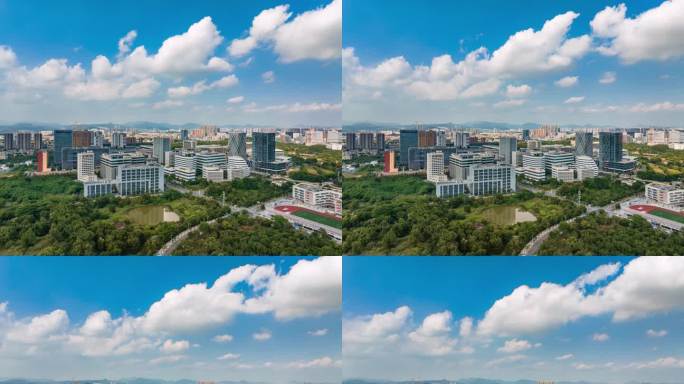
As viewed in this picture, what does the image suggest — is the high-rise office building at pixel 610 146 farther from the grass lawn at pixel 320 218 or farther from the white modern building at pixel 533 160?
the grass lawn at pixel 320 218

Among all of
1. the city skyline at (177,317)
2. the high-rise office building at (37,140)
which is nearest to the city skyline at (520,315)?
the city skyline at (177,317)

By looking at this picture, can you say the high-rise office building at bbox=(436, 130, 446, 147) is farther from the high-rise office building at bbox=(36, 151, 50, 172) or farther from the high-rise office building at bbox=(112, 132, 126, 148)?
the high-rise office building at bbox=(36, 151, 50, 172)

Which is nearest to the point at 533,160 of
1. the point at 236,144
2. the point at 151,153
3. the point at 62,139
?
the point at 236,144

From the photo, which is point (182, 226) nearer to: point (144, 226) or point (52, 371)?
point (144, 226)

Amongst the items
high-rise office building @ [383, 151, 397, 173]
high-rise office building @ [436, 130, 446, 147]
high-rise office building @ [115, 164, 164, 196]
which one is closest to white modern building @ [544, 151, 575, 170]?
high-rise office building @ [436, 130, 446, 147]

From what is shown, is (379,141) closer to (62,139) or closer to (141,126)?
(141,126)

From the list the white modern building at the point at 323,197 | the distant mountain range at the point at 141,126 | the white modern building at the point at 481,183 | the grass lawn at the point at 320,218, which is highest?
the distant mountain range at the point at 141,126
